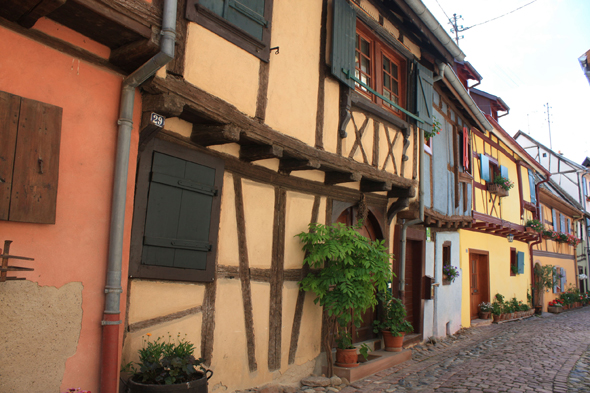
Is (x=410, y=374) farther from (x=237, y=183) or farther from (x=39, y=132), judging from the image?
(x=39, y=132)

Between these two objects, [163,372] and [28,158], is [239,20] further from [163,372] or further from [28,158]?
[163,372]

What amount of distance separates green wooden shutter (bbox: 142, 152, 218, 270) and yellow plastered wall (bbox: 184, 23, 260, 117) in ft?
2.29

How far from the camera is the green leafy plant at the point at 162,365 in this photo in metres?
3.38

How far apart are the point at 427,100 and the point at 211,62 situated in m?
4.95

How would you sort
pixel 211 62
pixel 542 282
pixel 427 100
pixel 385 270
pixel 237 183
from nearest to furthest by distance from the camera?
pixel 211 62 < pixel 237 183 < pixel 385 270 < pixel 427 100 < pixel 542 282

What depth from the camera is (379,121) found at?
6656 millimetres

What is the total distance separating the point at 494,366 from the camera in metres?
6.66

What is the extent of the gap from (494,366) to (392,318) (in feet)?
5.17

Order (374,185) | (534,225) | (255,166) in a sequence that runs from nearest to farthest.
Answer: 1. (255,166)
2. (374,185)
3. (534,225)

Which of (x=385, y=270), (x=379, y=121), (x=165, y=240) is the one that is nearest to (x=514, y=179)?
(x=379, y=121)

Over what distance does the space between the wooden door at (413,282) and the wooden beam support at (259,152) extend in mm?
4917

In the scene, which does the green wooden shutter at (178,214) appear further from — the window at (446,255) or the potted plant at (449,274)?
the window at (446,255)

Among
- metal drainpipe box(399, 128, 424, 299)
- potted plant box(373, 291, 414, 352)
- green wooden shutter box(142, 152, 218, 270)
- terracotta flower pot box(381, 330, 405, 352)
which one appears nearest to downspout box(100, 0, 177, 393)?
green wooden shutter box(142, 152, 218, 270)

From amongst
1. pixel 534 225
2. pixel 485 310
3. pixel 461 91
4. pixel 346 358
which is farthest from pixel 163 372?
pixel 534 225
